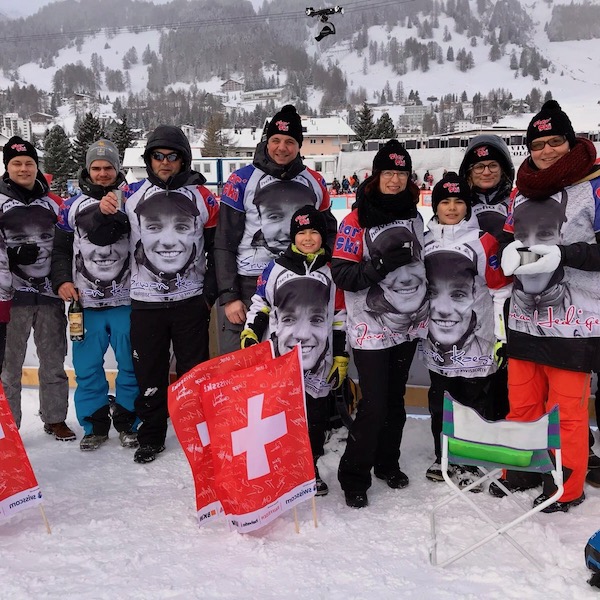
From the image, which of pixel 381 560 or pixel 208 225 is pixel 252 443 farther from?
pixel 208 225

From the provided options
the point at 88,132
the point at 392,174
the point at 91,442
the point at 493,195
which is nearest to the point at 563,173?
the point at 493,195

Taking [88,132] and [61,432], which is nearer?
[61,432]

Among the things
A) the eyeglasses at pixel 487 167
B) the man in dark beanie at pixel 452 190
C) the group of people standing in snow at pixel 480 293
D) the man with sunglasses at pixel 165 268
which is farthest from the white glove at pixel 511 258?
the man with sunglasses at pixel 165 268

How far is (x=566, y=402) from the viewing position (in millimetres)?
2799

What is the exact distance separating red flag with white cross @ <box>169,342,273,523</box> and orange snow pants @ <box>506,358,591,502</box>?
133cm

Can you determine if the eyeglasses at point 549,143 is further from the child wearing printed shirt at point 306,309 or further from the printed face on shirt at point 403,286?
the child wearing printed shirt at point 306,309

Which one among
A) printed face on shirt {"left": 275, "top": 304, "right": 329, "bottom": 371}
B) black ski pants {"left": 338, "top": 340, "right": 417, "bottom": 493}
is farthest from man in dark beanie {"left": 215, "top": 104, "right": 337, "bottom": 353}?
black ski pants {"left": 338, "top": 340, "right": 417, "bottom": 493}

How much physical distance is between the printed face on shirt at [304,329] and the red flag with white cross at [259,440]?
0.22 metres

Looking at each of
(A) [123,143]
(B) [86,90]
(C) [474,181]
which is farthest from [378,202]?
(B) [86,90]

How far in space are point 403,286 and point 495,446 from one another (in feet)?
2.95

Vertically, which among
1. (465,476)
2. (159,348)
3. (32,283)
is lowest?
(465,476)

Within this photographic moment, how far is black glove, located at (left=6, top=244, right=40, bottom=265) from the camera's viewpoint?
3.51 m

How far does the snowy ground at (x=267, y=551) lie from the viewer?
2.30 metres

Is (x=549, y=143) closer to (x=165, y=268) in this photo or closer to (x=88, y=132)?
(x=165, y=268)
